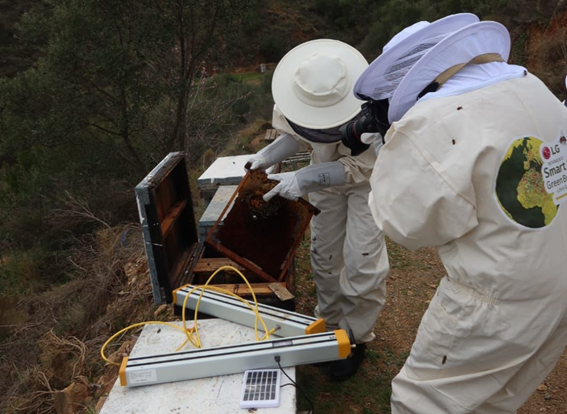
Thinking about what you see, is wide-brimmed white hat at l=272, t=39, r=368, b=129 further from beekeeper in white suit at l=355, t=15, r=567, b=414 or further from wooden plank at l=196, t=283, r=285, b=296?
wooden plank at l=196, t=283, r=285, b=296

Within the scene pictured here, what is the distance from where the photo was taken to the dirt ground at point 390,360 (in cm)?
285

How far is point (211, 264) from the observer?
273 centimetres

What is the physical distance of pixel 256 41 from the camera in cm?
2722

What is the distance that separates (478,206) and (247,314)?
1.08 m

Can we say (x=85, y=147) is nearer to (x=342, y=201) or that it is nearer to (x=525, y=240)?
(x=342, y=201)

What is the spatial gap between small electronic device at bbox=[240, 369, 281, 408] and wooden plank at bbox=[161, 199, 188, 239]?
1.03 m

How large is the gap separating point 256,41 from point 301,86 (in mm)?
26460

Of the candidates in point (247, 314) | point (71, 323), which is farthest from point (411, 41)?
point (71, 323)

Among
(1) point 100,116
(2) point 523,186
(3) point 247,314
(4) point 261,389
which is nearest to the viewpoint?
(2) point 523,186

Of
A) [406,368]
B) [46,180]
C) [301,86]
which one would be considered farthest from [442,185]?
[46,180]

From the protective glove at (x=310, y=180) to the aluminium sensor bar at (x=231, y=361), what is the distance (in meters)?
1.03

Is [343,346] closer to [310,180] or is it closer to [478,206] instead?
[478,206]

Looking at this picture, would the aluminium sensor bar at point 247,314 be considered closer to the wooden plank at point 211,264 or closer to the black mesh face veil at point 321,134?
the wooden plank at point 211,264

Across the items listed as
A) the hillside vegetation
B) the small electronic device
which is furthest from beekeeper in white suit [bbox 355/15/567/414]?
the hillside vegetation
